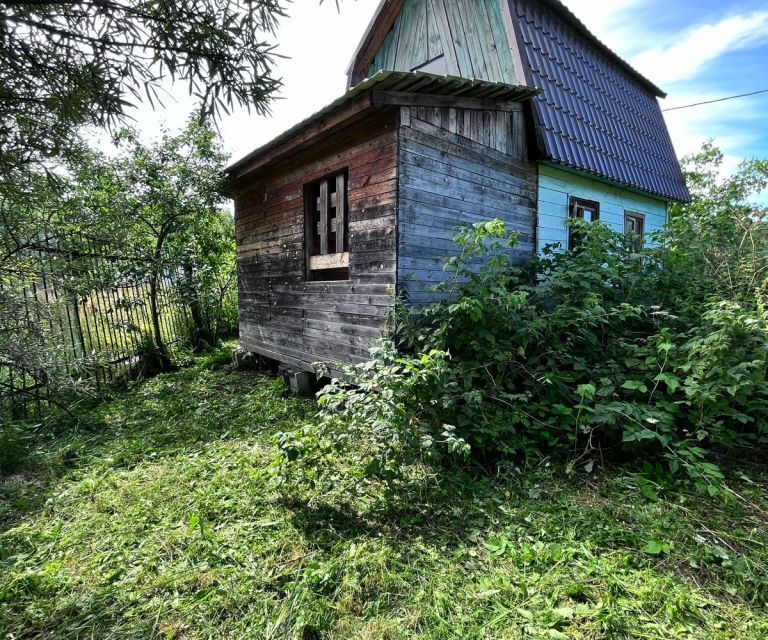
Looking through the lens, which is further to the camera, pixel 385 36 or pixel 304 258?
pixel 385 36

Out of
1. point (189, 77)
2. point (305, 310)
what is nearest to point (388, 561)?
point (189, 77)

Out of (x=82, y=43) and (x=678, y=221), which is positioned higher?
(x=82, y=43)

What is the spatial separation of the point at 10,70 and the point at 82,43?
1.38 feet

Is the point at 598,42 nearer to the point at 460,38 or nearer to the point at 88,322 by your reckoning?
the point at 460,38

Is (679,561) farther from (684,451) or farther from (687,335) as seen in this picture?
(687,335)

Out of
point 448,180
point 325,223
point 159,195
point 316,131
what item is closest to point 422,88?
point 448,180

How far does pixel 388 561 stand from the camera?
2143mm

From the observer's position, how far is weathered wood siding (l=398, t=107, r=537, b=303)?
405 centimetres

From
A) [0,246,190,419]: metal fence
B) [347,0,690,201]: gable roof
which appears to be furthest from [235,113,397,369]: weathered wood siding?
[347,0,690,201]: gable roof

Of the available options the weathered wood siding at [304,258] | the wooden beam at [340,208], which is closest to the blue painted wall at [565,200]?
the weathered wood siding at [304,258]

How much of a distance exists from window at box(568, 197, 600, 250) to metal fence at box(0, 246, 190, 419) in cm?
671

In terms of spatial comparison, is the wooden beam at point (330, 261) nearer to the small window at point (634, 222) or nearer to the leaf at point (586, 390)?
the leaf at point (586, 390)

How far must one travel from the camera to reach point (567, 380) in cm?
342

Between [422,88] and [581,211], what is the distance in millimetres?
3865
